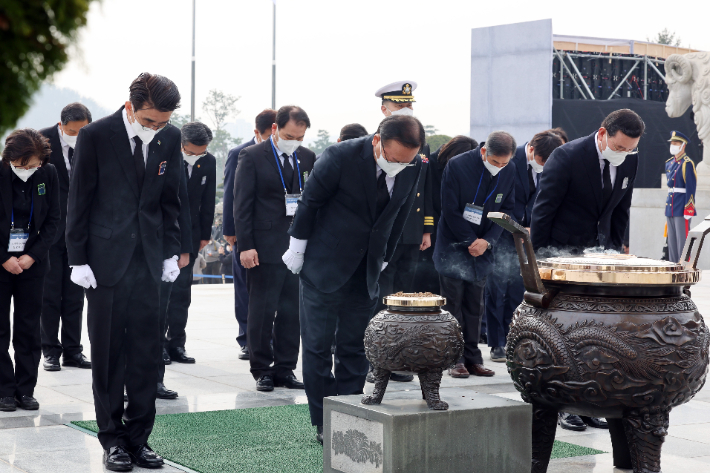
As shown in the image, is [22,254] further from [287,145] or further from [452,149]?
[452,149]

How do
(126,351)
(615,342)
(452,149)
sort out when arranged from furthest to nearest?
(452,149) < (126,351) < (615,342)

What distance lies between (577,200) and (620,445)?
153cm

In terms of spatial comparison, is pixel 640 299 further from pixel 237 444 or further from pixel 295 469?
pixel 237 444

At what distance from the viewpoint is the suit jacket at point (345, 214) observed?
4441mm

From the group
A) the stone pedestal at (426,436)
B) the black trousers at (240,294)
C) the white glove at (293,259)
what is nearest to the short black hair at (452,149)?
the black trousers at (240,294)

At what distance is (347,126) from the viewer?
7152 mm

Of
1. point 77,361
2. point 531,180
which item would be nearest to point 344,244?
point 77,361

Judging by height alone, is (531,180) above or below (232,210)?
above

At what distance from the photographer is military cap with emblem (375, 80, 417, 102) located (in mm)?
7004

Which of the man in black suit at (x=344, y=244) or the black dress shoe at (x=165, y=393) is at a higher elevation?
the man in black suit at (x=344, y=244)

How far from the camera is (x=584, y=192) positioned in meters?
5.01

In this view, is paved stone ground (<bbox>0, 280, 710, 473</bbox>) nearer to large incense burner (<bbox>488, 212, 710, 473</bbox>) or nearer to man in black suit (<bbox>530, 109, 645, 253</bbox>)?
large incense burner (<bbox>488, 212, 710, 473</bbox>)

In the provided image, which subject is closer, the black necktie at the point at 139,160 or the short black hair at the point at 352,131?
the black necktie at the point at 139,160

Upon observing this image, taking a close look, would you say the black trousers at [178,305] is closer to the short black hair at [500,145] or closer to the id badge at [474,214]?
the id badge at [474,214]
